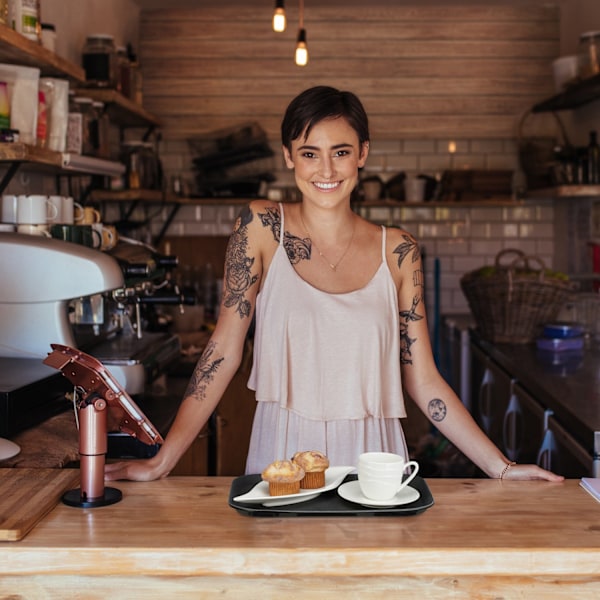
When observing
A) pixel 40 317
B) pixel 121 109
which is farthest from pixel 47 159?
pixel 121 109

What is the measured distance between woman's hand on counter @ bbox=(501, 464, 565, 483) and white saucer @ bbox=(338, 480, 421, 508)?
1.01 ft

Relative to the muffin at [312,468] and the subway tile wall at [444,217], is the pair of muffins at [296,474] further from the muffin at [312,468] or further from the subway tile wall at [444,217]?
the subway tile wall at [444,217]

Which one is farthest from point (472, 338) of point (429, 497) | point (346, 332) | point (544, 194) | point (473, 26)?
point (429, 497)

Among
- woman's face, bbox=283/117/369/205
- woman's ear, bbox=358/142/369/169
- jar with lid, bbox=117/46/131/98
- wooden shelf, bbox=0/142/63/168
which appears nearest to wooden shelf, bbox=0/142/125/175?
wooden shelf, bbox=0/142/63/168

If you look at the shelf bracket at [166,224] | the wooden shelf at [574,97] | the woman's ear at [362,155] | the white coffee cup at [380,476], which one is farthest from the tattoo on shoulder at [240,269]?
the shelf bracket at [166,224]

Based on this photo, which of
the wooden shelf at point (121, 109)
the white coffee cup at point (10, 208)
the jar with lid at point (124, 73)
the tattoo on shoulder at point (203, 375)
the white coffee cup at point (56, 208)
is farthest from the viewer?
the jar with lid at point (124, 73)

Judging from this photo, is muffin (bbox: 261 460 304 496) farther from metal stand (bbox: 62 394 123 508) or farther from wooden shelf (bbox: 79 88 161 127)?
wooden shelf (bbox: 79 88 161 127)

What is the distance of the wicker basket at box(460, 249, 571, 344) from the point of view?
432cm

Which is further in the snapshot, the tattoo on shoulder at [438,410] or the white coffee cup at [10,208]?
the white coffee cup at [10,208]

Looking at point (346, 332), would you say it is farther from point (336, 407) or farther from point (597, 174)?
point (597, 174)

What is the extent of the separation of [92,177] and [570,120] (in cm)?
305

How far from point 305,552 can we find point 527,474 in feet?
2.20

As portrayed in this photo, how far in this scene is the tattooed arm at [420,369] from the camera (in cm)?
212

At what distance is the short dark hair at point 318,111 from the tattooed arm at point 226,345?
0.23 m
